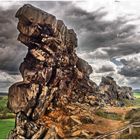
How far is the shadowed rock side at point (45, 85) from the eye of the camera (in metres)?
26.9

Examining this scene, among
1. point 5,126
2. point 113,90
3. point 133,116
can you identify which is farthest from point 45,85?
point 5,126

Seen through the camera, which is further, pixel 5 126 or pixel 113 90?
pixel 5 126

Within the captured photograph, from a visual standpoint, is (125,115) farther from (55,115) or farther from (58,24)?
(58,24)

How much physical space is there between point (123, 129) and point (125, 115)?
131 inches

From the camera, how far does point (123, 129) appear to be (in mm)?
25469

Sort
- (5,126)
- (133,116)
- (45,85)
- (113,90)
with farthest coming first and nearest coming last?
(5,126)
(113,90)
(45,85)
(133,116)

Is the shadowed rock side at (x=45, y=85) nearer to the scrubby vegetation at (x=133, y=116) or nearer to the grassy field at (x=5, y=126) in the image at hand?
the scrubby vegetation at (x=133, y=116)

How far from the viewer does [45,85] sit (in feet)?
93.3

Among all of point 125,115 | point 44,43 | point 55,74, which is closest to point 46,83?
point 55,74

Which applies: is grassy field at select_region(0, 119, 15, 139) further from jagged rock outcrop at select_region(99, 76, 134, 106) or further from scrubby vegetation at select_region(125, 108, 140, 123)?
scrubby vegetation at select_region(125, 108, 140, 123)

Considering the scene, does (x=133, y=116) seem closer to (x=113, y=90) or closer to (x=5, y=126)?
(x=113, y=90)

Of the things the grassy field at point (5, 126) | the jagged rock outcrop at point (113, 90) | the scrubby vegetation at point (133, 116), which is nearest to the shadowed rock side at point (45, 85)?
the scrubby vegetation at point (133, 116)

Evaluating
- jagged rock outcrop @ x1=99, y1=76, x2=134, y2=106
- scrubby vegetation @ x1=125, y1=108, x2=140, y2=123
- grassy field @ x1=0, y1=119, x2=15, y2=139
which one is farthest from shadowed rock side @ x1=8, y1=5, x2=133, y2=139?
grassy field @ x1=0, y1=119, x2=15, y2=139

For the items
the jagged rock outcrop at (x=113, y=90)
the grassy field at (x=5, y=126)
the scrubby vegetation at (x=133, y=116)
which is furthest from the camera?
the grassy field at (x=5, y=126)
